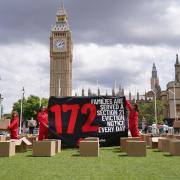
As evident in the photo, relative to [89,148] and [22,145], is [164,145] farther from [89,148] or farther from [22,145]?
[22,145]

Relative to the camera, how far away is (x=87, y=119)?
57.5 feet

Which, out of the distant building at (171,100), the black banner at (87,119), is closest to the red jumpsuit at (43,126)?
the black banner at (87,119)

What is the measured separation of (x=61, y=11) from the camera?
443 ft

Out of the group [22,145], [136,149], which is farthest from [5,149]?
[136,149]

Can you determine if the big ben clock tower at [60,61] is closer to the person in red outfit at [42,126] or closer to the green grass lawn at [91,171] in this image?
the person in red outfit at [42,126]

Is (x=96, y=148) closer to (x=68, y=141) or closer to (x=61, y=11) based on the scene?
(x=68, y=141)

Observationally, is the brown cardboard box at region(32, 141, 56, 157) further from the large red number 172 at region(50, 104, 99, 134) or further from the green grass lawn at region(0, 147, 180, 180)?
the large red number 172 at region(50, 104, 99, 134)

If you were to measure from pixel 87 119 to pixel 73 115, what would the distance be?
70 centimetres

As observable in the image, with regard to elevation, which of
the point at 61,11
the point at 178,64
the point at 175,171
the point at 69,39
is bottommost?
the point at 175,171

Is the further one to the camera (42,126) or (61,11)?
(61,11)

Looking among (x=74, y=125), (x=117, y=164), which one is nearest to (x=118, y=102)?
(x=74, y=125)

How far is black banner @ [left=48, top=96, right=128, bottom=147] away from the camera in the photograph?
17297 millimetres

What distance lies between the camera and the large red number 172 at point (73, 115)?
1736cm

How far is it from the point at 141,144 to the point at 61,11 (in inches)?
4975
